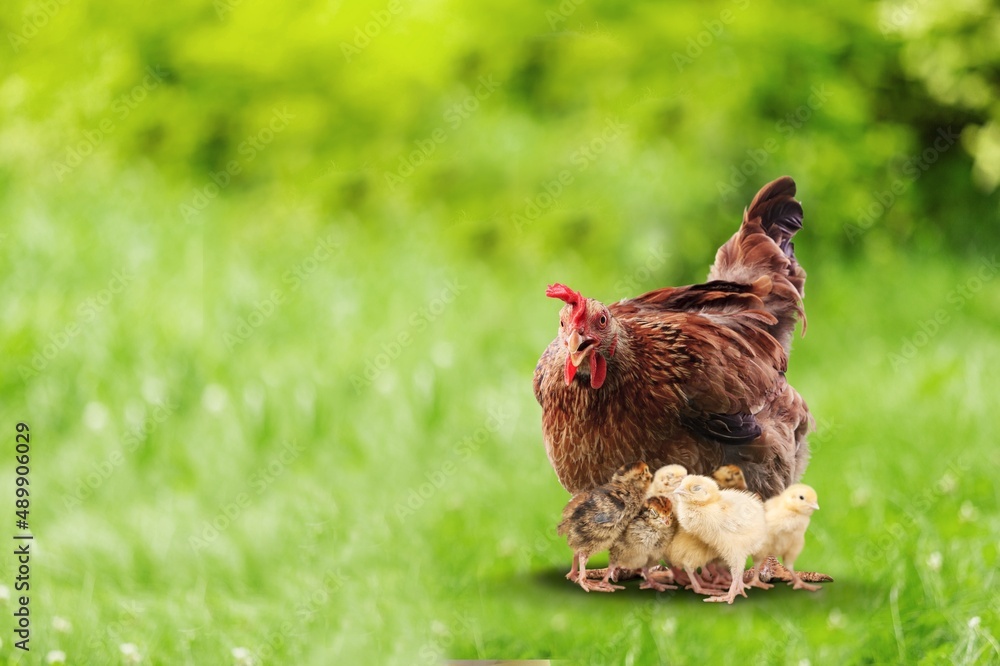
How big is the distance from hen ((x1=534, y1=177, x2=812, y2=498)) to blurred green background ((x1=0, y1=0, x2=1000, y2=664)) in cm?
23

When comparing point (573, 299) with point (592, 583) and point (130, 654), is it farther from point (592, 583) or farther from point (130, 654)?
point (130, 654)

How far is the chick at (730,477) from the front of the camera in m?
1.76

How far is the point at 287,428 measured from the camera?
4969mm

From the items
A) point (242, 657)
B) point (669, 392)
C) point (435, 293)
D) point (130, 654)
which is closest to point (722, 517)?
point (669, 392)

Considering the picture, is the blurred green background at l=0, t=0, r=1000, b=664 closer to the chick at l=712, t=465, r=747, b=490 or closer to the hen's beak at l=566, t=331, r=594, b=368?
the chick at l=712, t=465, r=747, b=490

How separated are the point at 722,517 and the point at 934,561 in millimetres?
1785

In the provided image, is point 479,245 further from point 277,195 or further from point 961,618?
point 961,618

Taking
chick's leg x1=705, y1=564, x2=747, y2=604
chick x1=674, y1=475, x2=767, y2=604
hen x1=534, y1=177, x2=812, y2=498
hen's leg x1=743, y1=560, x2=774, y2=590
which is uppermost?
hen x1=534, y1=177, x2=812, y2=498

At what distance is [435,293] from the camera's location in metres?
5.64

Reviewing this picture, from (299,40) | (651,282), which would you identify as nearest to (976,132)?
(651,282)

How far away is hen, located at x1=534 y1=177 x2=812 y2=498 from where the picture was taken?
1.74m

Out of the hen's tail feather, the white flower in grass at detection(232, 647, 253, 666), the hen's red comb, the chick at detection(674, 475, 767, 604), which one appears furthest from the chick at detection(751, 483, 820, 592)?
the white flower in grass at detection(232, 647, 253, 666)

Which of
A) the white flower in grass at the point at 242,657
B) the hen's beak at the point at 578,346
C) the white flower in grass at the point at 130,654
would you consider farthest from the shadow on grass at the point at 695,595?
the white flower in grass at the point at 130,654

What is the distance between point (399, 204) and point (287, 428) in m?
1.80
